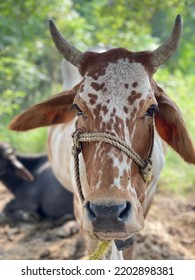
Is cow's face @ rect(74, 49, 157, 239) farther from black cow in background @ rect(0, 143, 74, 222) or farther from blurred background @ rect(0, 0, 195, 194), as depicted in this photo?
black cow in background @ rect(0, 143, 74, 222)

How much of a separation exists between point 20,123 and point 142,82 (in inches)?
43.3

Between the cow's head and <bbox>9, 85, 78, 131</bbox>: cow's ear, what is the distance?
314 centimetres

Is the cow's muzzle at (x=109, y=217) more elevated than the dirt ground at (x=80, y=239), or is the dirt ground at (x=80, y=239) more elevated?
the cow's muzzle at (x=109, y=217)

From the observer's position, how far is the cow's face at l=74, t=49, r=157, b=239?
266 cm

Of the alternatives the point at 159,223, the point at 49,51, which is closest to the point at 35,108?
the point at 159,223

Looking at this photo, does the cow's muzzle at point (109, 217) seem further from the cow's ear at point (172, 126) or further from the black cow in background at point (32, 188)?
the black cow in background at point (32, 188)

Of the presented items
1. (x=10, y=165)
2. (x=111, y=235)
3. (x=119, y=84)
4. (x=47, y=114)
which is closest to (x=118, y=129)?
(x=119, y=84)

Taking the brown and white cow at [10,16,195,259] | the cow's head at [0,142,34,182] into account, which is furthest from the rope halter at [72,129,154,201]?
the cow's head at [0,142,34,182]

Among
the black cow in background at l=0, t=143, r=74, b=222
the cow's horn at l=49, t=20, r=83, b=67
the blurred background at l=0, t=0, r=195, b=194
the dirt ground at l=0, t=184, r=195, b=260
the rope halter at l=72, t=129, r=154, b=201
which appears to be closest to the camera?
the rope halter at l=72, t=129, r=154, b=201

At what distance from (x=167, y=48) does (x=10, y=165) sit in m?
4.16

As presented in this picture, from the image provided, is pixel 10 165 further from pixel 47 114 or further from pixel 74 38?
pixel 47 114

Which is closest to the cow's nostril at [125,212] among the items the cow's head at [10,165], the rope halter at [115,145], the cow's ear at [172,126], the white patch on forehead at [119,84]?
the rope halter at [115,145]

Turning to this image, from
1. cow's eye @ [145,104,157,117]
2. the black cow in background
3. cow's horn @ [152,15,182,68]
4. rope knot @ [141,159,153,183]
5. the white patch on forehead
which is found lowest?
the black cow in background

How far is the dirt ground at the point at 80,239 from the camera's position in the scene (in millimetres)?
5105
